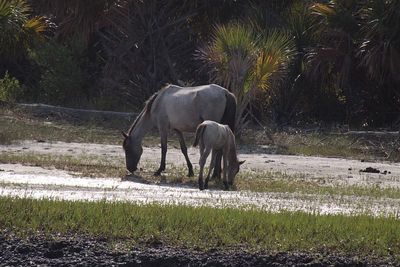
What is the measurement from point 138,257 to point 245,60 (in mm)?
13300

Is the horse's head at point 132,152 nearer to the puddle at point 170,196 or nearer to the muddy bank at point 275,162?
the muddy bank at point 275,162

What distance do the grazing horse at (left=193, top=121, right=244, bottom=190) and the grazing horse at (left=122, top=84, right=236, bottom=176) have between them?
3.94 ft

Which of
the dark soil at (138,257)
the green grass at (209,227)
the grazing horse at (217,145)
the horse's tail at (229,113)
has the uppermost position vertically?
the horse's tail at (229,113)

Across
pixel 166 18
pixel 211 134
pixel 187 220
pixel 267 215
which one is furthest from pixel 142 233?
pixel 166 18

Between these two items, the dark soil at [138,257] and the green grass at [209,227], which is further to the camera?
the green grass at [209,227]

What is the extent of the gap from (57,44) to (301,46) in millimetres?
6862

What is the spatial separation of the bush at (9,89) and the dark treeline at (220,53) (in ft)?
0.09

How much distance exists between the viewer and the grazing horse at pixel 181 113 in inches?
738

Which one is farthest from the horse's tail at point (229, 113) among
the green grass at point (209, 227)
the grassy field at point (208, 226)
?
the green grass at point (209, 227)

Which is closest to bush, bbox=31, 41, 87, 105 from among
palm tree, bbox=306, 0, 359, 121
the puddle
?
palm tree, bbox=306, 0, 359, 121

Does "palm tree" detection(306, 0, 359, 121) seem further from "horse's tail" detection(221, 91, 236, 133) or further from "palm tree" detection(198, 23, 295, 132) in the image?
"horse's tail" detection(221, 91, 236, 133)

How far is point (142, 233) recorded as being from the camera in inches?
480

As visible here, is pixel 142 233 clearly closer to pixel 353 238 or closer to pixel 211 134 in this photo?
pixel 353 238

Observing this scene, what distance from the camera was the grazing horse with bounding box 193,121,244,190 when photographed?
1706 centimetres
